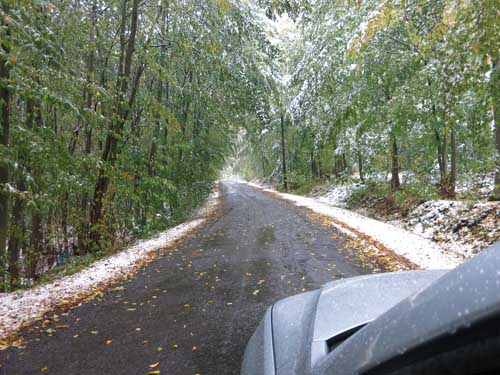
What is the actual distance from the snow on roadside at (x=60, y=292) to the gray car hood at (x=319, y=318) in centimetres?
387

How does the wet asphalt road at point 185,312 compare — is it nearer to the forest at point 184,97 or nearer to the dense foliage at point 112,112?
the forest at point 184,97

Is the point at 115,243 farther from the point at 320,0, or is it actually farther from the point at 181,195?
the point at 320,0

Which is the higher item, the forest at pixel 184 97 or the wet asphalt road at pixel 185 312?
the forest at pixel 184 97

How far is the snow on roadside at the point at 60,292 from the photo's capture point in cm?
459

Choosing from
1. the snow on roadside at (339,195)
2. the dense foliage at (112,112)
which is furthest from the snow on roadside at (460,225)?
the snow on roadside at (339,195)

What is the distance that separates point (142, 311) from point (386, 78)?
12.7m

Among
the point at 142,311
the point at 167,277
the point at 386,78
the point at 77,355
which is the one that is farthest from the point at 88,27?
the point at 386,78

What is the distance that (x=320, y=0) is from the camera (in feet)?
40.0

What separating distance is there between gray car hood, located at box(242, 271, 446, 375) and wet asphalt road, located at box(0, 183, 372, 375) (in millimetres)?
1469

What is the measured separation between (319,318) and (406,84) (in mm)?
12365

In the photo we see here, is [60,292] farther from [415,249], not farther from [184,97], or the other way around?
[184,97]

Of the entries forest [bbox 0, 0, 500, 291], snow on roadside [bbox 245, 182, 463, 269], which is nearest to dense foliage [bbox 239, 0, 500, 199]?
forest [bbox 0, 0, 500, 291]

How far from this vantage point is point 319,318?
1831mm

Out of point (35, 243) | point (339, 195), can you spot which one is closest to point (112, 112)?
point (35, 243)
